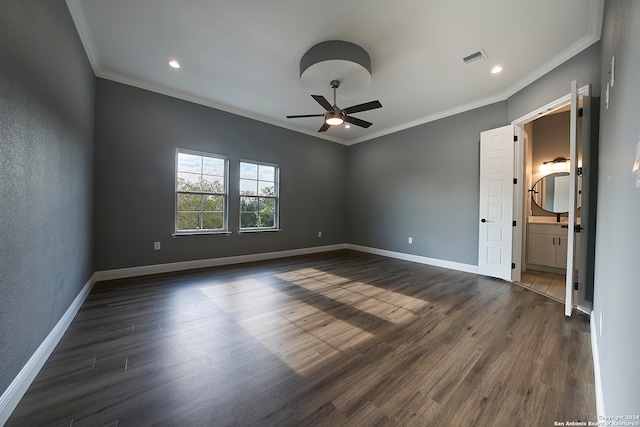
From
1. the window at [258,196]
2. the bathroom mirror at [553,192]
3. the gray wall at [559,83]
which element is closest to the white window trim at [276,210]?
the window at [258,196]

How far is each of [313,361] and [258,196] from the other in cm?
386

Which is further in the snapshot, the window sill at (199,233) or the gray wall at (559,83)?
the window sill at (199,233)

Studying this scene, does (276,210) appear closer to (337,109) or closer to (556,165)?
(337,109)

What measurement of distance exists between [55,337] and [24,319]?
64cm

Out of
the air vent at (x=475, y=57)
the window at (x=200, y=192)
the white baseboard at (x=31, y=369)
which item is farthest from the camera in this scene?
the window at (x=200, y=192)

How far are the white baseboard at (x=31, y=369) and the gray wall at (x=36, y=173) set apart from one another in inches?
1.9

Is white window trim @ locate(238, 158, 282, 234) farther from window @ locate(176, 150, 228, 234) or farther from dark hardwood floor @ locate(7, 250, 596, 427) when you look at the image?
dark hardwood floor @ locate(7, 250, 596, 427)

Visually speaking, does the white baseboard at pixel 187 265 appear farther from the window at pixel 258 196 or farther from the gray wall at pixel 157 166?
the window at pixel 258 196

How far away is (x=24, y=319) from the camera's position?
1.44 m

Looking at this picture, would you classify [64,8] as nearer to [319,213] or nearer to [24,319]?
[24,319]

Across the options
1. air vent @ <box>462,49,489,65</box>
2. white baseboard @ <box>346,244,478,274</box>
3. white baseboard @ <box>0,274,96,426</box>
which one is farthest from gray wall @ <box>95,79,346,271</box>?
air vent @ <box>462,49,489,65</box>

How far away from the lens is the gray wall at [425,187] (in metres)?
4.28

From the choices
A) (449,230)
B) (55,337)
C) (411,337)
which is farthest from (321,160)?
(55,337)

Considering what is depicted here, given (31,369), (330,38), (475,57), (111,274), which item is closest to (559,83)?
(475,57)
